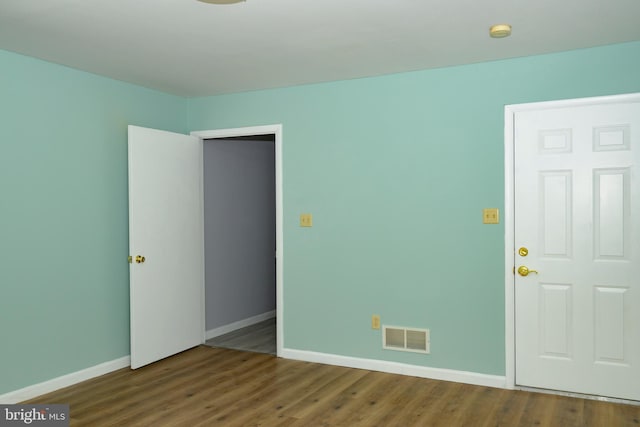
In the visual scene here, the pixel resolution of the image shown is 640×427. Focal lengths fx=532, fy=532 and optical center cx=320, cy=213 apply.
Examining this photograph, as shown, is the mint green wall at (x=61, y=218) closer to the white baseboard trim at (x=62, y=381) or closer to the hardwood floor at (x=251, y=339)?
the white baseboard trim at (x=62, y=381)

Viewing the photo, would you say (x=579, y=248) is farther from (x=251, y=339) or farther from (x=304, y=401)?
(x=251, y=339)

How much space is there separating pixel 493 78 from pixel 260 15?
75.1 inches

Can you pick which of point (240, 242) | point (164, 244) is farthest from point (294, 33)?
point (240, 242)

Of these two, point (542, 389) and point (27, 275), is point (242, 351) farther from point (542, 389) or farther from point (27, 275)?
point (542, 389)

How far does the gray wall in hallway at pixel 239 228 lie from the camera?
565 cm

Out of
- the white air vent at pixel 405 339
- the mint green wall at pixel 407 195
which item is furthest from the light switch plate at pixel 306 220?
the white air vent at pixel 405 339

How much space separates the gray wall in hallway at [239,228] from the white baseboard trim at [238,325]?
0.15 feet

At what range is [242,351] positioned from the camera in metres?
5.08

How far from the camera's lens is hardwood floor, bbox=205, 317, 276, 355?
518 centimetres

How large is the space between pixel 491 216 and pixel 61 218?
3.26m

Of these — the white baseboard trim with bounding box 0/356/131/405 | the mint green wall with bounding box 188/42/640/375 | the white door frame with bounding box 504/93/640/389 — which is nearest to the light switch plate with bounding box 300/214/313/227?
the mint green wall with bounding box 188/42/640/375

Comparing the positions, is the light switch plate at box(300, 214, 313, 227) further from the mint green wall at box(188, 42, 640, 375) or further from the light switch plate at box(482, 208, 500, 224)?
the light switch plate at box(482, 208, 500, 224)

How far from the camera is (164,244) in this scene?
479cm

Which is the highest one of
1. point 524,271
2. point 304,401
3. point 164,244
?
point 164,244
